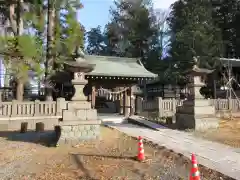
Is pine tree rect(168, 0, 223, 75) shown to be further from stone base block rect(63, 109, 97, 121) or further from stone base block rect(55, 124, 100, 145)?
stone base block rect(55, 124, 100, 145)

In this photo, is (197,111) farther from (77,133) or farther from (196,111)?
(77,133)

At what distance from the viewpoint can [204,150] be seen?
24.7 feet

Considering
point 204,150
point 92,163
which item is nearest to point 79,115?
point 92,163

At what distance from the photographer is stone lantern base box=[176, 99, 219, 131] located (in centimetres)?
1128

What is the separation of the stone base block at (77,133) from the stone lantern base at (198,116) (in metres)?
4.75

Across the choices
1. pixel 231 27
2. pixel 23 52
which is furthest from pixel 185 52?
Result: pixel 23 52

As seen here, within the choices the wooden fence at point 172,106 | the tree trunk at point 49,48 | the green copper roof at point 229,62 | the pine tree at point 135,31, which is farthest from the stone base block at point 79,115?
the pine tree at point 135,31

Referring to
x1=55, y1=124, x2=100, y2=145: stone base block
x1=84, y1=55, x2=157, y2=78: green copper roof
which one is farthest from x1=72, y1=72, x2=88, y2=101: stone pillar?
x1=84, y1=55, x2=157, y2=78: green copper roof

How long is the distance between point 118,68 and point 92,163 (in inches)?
481

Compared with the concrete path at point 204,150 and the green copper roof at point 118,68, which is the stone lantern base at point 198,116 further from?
the green copper roof at point 118,68

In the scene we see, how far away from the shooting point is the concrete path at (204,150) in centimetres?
590

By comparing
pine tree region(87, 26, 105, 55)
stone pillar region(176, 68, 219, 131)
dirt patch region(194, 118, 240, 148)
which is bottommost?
dirt patch region(194, 118, 240, 148)

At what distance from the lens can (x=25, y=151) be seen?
323 inches

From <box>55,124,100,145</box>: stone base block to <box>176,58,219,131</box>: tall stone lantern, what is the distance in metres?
4.79
